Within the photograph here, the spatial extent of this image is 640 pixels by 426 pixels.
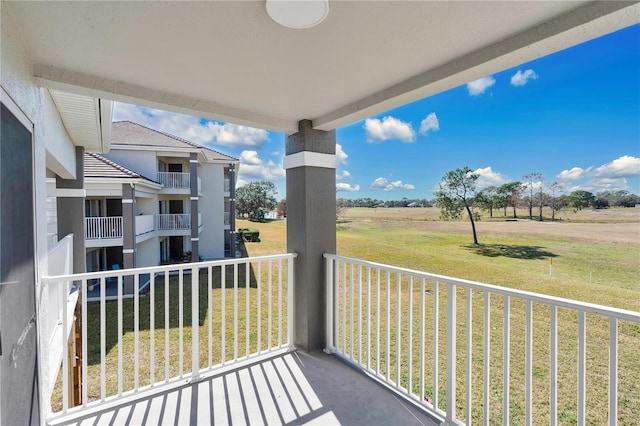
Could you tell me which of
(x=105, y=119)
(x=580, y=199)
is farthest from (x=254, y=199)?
(x=580, y=199)

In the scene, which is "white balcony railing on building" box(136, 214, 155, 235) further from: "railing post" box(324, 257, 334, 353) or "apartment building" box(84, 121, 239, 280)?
"railing post" box(324, 257, 334, 353)

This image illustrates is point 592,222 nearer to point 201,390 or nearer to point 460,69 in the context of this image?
point 460,69

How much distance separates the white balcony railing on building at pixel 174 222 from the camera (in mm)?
12266

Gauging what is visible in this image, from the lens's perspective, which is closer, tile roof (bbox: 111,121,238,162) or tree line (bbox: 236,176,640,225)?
tree line (bbox: 236,176,640,225)

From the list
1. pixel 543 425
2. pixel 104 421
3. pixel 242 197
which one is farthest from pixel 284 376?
pixel 242 197

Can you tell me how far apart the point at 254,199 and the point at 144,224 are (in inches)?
163

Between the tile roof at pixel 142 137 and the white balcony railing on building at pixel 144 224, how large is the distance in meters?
2.84

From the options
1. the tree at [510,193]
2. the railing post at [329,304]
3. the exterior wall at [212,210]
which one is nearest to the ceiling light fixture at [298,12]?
the railing post at [329,304]

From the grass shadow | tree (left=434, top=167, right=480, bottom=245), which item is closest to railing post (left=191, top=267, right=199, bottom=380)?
tree (left=434, top=167, right=480, bottom=245)

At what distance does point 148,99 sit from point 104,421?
7.75 ft

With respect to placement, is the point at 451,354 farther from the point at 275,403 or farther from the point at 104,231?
the point at 104,231

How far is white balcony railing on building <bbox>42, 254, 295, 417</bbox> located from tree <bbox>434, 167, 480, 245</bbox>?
2.48m

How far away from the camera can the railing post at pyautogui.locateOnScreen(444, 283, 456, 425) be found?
200 cm

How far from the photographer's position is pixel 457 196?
170 inches
